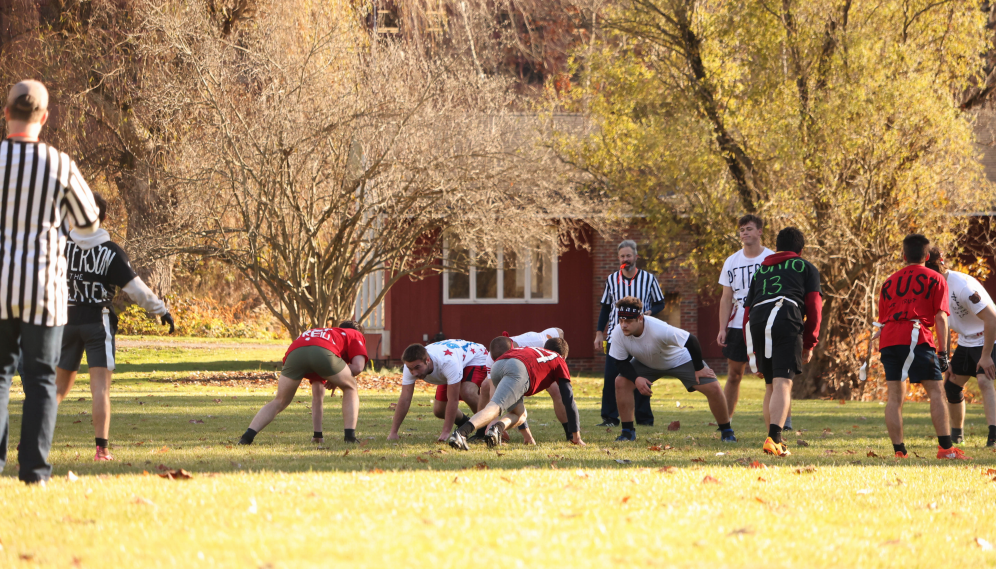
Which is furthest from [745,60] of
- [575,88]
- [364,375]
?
[364,375]

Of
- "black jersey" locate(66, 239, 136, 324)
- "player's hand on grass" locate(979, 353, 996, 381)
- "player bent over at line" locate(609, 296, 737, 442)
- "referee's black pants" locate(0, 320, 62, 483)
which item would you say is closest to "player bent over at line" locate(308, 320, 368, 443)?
"black jersey" locate(66, 239, 136, 324)

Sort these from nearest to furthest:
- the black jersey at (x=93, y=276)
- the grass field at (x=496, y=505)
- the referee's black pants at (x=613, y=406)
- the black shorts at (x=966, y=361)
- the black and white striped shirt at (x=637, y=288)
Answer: the grass field at (x=496, y=505)
the black jersey at (x=93, y=276)
the black shorts at (x=966, y=361)
the referee's black pants at (x=613, y=406)
the black and white striped shirt at (x=637, y=288)

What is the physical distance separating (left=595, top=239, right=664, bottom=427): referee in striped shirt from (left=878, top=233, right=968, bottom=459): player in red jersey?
11.0 ft

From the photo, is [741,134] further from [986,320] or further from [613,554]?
[613,554]

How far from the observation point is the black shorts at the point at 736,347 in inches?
380

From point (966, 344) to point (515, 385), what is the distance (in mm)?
4651

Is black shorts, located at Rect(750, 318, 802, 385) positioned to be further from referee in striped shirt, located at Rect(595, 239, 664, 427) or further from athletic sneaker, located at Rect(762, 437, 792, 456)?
referee in striped shirt, located at Rect(595, 239, 664, 427)

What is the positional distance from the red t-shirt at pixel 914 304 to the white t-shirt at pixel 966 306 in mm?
971

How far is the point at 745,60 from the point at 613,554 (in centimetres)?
1522

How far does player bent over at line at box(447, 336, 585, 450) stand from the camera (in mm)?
7824

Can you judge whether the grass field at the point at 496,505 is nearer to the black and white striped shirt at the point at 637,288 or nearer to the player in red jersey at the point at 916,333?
the player in red jersey at the point at 916,333

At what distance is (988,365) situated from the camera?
871cm

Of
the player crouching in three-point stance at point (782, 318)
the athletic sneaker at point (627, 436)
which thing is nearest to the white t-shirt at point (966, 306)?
the player crouching in three-point stance at point (782, 318)

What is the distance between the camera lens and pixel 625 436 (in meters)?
9.39
